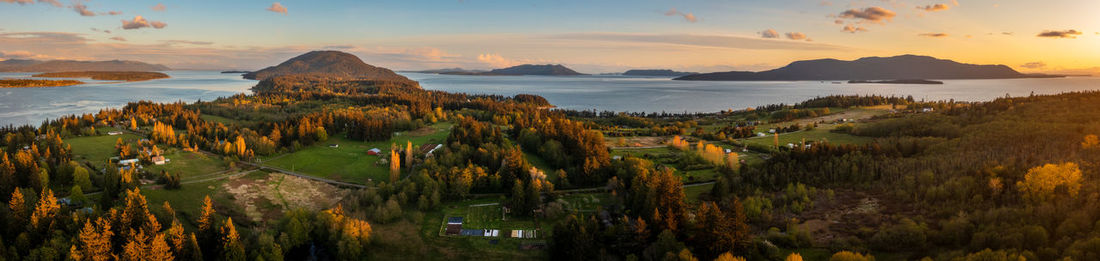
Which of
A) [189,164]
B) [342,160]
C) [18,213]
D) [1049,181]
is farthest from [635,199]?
[189,164]

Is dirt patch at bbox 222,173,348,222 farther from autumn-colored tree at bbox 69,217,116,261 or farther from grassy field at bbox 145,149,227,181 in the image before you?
autumn-colored tree at bbox 69,217,116,261

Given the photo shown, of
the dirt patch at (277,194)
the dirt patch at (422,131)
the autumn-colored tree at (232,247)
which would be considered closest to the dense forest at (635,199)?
the autumn-colored tree at (232,247)

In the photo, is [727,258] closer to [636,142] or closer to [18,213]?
[18,213]

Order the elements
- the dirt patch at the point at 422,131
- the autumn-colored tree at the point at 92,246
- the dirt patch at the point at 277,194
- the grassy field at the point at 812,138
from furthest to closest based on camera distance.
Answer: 1. the dirt patch at the point at 422,131
2. the grassy field at the point at 812,138
3. the dirt patch at the point at 277,194
4. the autumn-colored tree at the point at 92,246

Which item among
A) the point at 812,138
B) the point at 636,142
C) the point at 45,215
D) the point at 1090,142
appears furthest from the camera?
the point at 636,142

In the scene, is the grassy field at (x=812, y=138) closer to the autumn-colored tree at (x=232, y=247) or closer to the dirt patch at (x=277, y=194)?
the dirt patch at (x=277, y=194)

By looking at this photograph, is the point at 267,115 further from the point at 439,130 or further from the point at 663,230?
the point at 663,230
